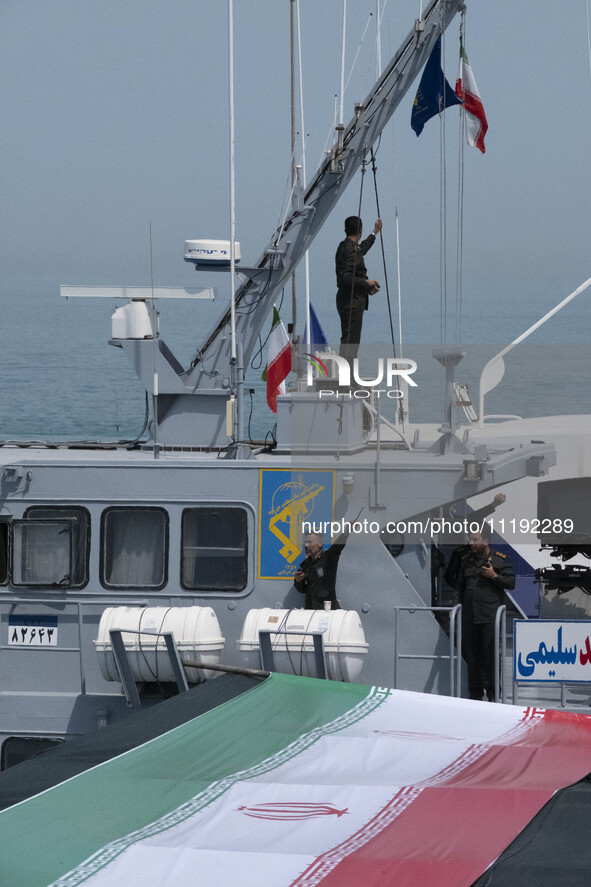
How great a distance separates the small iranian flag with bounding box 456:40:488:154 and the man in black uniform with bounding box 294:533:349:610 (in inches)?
198

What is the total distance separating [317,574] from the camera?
9531 mm

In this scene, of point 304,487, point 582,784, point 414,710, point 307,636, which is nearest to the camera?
point 582,784

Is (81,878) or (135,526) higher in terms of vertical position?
(135,526)

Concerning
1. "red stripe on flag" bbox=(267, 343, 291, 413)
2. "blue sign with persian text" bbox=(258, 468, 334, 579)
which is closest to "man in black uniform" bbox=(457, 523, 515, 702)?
"blue sign with persian text" bbox=(258, 468, 334, 579)

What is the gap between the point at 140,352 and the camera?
1091cm

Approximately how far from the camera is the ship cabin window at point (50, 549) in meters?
9.91

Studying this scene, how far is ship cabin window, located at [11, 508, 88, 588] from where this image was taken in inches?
390

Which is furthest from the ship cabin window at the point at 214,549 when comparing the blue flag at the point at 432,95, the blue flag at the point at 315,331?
the blue flag at the point at 315,331

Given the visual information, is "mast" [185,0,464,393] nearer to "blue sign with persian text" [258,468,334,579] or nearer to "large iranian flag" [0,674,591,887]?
"blue sign with persian text" [258,468,334,579]

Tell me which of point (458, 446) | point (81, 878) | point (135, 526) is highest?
point (458, 446)

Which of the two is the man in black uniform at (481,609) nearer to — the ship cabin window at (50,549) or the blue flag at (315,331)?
the ship cabin window at (50,549)

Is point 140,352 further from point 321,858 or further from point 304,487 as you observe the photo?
point 321,858

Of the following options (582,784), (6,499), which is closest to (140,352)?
(6,499)

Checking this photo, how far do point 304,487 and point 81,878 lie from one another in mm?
4648
